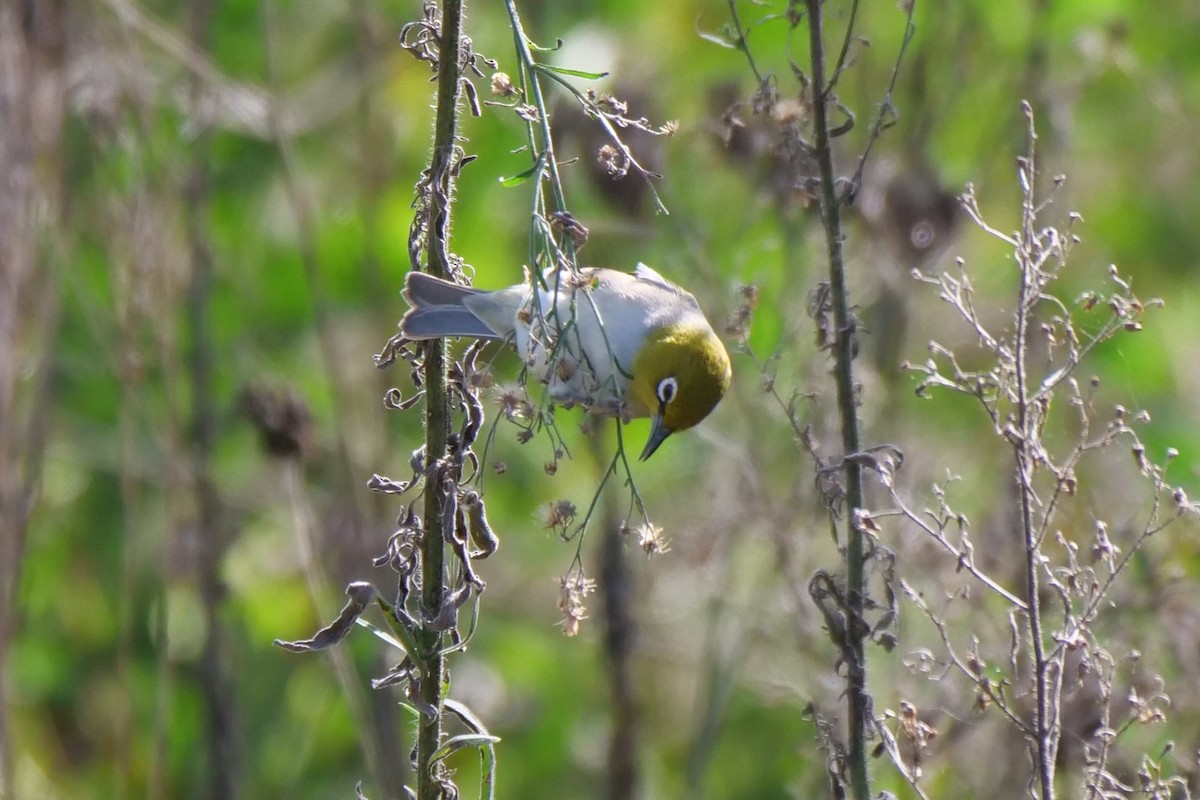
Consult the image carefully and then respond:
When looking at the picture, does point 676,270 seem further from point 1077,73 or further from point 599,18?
point 1077,73

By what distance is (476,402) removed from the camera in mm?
1549

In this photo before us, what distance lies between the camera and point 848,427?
1.73m

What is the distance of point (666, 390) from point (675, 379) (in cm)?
3

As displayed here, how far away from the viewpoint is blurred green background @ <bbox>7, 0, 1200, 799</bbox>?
11.0 feet

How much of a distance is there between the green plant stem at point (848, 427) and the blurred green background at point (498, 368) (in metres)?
1.21

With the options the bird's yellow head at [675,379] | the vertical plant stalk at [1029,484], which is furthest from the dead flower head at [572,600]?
the bird's yellow head at [675,379]

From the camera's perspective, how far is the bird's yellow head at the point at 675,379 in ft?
8.79

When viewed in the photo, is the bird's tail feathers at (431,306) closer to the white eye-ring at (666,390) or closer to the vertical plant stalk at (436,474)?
the vertical plant stalk at (436,474)

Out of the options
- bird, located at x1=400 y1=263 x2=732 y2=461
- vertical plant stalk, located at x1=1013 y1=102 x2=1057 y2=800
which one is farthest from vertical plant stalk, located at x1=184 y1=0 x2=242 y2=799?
vertical plant stalk, located at x1=1013 y1=102 x2=1057 y2=800

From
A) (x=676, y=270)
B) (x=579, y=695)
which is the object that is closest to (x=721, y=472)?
(x=676, y=270)

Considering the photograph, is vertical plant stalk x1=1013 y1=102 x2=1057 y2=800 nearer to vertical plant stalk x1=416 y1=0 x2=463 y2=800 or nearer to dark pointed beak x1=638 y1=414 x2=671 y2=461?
vertical plant stalk x1=416 y1=0 x2=463 y2=800

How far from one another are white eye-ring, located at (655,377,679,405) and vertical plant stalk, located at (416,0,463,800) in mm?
Result: 1186

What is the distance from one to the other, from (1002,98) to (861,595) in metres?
3.38

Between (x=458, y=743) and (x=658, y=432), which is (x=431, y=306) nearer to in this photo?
(x=458, y=743)
